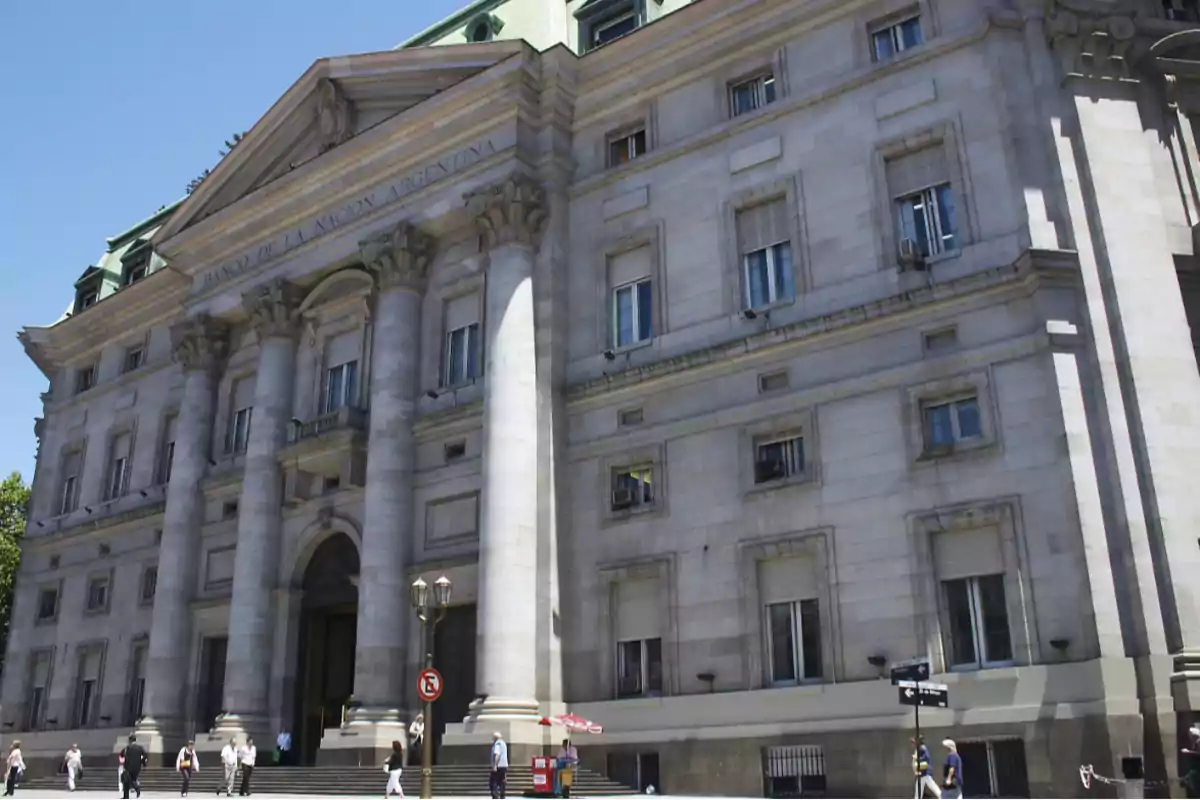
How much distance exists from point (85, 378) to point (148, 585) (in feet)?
43.4

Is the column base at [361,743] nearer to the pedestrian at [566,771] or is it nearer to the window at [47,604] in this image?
the pedestrian at [566,771]

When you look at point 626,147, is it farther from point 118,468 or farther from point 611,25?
point 118,468

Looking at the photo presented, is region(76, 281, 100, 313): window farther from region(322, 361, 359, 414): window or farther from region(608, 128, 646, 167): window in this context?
region(608, 128, 646, 167): window

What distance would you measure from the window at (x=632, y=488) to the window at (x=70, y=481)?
96.8ft

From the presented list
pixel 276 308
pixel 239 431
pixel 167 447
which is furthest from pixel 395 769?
pixel 167 447

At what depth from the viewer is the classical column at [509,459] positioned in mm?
26828

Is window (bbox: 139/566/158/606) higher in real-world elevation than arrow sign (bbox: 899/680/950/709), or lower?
higher

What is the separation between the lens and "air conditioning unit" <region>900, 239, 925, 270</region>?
80.6 feet

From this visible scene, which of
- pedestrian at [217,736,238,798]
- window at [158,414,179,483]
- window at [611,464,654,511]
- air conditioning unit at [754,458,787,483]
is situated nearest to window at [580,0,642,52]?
window at [611,464,654,511]

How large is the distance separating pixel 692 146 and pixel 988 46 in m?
8.04

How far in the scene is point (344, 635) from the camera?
34.6 metres

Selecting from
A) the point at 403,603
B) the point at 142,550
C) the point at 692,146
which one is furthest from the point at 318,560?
the point at 692,146

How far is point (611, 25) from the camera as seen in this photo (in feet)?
109

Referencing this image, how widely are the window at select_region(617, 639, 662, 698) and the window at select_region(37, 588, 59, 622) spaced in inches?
1175
